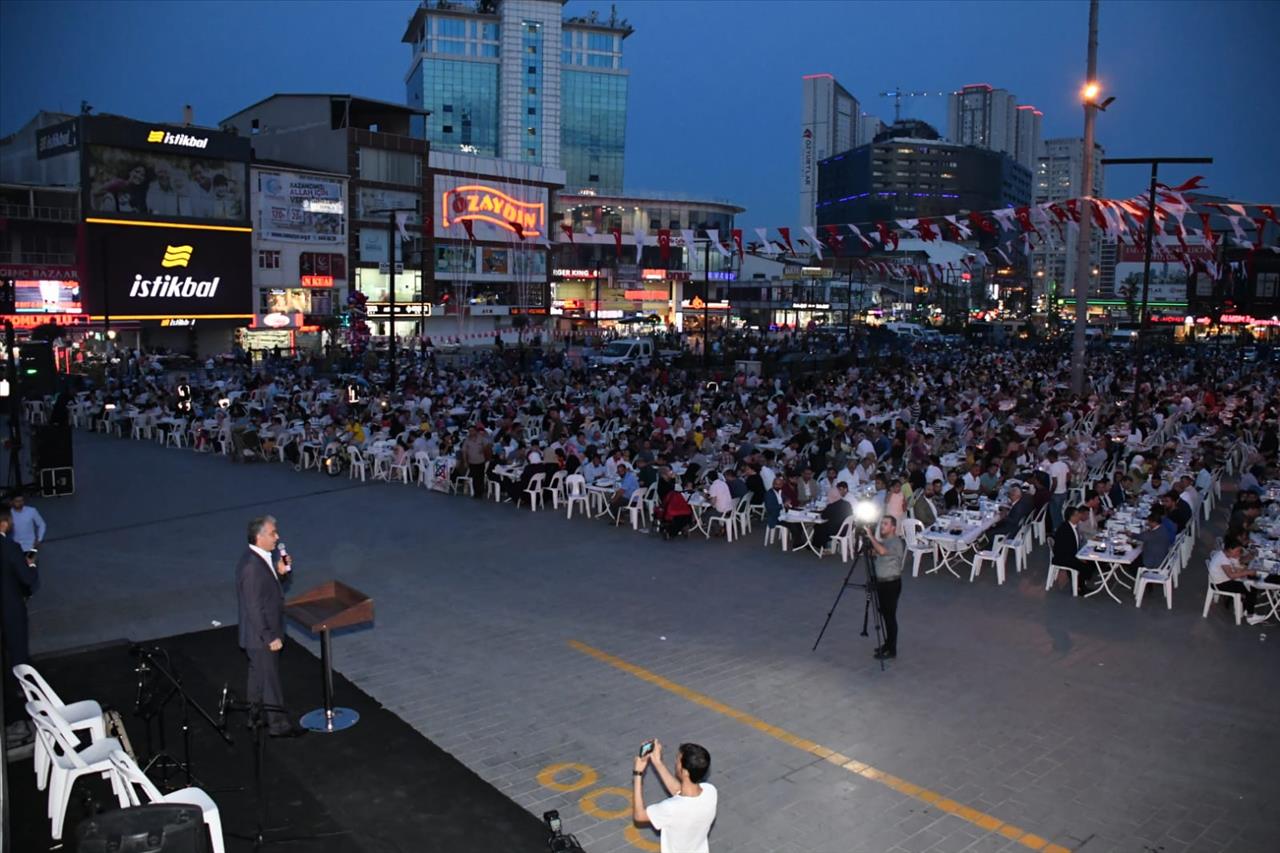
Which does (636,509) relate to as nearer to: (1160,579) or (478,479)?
(478,479)

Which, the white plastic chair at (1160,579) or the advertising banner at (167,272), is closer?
the white plastic chair at (1160,579)

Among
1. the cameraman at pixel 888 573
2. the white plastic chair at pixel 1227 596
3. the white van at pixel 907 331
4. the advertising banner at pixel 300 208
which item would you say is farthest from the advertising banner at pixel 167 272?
the white plastic chair at pixel 1227 596

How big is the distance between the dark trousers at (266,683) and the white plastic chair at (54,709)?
1.06 m

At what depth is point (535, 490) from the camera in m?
17.0

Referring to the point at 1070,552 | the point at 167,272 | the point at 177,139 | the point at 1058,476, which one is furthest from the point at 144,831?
the point at 177,139

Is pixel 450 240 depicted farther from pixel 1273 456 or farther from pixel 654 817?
pixel 654 817

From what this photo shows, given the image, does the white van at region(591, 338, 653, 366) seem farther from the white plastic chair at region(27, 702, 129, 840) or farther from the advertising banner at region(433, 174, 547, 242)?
the white plastic chair at region(27, 702, 129, 840)

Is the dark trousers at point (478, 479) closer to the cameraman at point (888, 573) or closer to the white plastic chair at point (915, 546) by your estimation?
the white plastic chair at point (915, 546)

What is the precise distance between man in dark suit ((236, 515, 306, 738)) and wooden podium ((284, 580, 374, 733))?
17 centimetres

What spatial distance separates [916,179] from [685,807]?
191866mm

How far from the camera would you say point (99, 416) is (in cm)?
2702

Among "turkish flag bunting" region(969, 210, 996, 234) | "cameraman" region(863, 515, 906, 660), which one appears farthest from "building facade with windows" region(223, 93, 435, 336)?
"cameraman" region(863, 515, 906, 660)

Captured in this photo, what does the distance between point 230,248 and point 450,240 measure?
60.0 ft

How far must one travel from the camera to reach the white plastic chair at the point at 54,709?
20.6 ft
